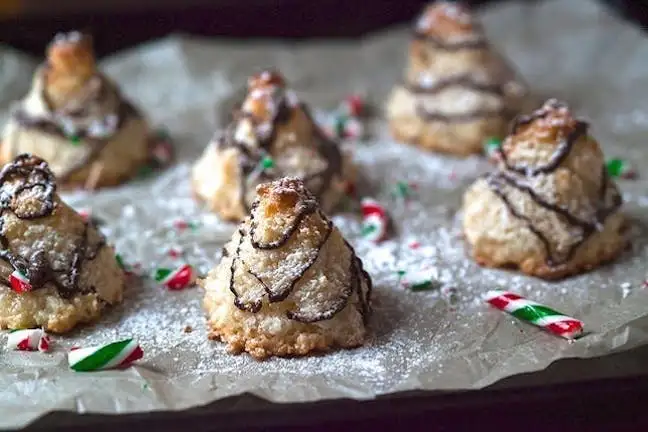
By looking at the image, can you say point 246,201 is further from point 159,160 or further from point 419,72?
→ point 419,72

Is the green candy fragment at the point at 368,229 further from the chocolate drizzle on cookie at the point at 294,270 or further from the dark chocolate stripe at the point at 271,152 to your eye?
the chocolate drizzle on cookie at the point at 294,270

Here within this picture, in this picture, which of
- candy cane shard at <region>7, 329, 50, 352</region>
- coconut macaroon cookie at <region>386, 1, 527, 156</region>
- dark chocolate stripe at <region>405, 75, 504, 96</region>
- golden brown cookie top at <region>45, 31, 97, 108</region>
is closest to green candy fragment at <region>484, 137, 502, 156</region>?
coconut macaroon cookie at <region>386, 1, 527, 156</region>

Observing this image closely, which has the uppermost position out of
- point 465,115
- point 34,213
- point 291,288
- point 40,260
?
point 34,213

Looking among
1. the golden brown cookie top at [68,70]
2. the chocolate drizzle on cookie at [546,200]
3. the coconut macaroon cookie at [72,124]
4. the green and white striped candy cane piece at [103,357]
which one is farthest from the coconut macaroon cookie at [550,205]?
the golden brown cookie top at [68,70]

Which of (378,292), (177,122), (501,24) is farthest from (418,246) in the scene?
(501,24)

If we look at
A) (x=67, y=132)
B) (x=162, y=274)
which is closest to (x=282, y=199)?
(x=162, y=274)

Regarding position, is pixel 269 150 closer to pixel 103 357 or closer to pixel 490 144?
pixel 490 144

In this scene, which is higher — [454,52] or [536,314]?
[454,52]

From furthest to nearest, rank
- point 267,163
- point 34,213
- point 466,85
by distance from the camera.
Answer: point 466,85
point 267,163
point 34,213
